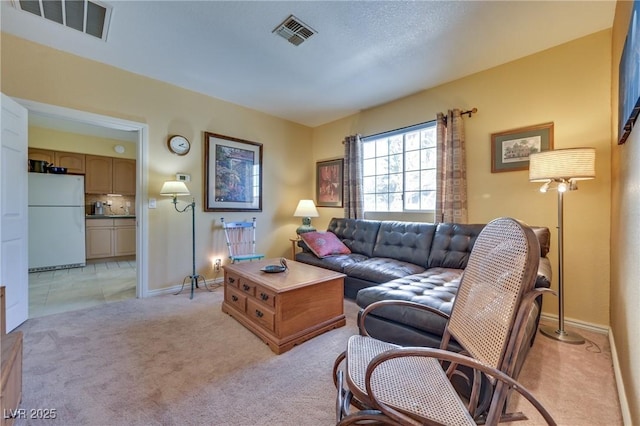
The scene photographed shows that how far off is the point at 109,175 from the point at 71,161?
617mm

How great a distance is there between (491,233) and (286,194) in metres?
3.84

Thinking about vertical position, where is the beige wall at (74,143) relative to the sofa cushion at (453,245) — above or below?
above

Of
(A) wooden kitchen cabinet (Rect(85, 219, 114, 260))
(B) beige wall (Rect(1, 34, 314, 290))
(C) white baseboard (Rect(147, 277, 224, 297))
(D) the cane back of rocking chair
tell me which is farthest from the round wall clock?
(D) the cane back of rocking chair

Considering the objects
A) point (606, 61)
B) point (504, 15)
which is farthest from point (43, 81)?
point (606, 61)

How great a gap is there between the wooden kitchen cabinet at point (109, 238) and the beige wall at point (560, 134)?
6348 mm

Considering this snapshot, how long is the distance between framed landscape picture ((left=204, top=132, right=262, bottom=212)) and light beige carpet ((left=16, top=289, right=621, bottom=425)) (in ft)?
6.27

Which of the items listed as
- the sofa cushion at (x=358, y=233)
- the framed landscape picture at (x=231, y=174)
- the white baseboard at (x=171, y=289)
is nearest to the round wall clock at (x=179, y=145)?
the framed landscape picture at (x=231, y=174)

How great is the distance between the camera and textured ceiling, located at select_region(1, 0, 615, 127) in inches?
82.8

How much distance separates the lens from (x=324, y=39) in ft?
8.11

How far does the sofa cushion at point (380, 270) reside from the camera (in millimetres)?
2670

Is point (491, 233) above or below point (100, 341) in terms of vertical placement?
above

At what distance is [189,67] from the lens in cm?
299

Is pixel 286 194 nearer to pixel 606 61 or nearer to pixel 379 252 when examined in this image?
pixel 379 252

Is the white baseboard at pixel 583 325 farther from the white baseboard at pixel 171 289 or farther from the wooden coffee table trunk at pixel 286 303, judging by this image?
the white baseboard at pixel 171 289
